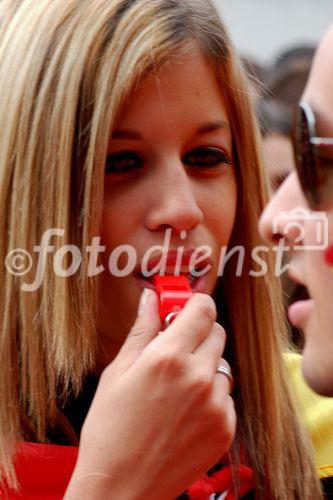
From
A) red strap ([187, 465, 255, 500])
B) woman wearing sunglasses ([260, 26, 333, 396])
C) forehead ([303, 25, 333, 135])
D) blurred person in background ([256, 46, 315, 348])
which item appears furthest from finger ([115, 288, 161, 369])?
blurred person in background ([256, 46, 315, 348])

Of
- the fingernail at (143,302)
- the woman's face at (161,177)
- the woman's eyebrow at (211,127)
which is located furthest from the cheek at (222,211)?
the fingernail at (143,302)

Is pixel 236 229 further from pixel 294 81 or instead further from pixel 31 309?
pixel 294 81

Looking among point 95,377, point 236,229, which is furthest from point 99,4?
point 95,377

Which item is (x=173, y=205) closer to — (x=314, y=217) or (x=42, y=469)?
(x=314, y=217)

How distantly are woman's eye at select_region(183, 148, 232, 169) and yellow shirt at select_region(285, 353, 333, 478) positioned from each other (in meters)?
0.50

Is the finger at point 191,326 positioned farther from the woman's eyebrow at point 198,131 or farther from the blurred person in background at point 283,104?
the blurred person in background at point 283,104

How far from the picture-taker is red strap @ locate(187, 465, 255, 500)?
1905mm

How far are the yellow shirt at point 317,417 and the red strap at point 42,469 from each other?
1.70 ft

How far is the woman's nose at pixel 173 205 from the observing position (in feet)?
6.07

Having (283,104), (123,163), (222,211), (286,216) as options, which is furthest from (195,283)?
(283,104)

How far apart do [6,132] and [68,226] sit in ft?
0.70

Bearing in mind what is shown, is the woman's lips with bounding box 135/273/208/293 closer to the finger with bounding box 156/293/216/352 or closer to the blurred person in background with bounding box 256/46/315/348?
the finger with bounding box 156/293/216/352

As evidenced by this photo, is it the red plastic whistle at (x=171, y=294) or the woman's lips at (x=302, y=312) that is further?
A: the red plastic whistle at (x=171, y=294)

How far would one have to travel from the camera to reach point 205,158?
1973 mm
